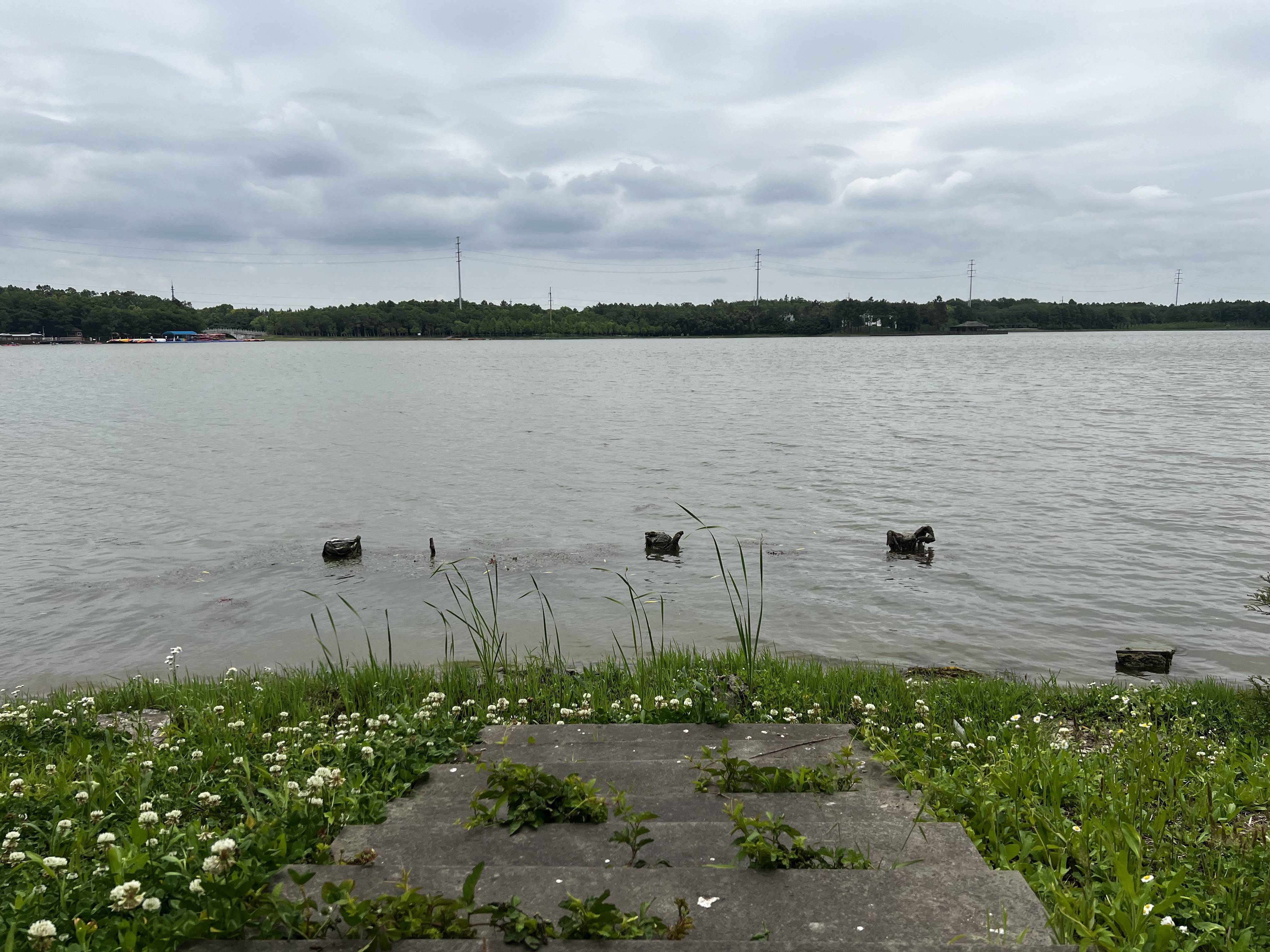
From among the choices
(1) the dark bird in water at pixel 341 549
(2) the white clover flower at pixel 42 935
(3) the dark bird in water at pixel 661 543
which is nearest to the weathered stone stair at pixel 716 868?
(2) the white clover flower at pixel 42 935

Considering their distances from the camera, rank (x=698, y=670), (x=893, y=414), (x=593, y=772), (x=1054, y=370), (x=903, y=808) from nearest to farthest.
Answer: (x=903, y=808)
(x=593, y=772)
(x=698, y=670)
(x=893, y=414)
(x=1054, y=370)

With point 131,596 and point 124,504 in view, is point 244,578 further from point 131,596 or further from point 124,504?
point 124,504

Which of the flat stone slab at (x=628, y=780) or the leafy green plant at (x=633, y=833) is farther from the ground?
the leafy green plant at (x=633, y=833)

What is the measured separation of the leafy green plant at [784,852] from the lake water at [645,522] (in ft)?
20.2

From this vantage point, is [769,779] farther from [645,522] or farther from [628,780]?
[645,522]

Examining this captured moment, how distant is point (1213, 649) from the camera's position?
934 cm

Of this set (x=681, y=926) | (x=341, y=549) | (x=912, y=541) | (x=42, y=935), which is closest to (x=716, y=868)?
(x=681, y=926)

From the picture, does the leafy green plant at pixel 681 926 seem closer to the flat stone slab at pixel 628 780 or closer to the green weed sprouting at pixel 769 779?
the flat stone slab at pixel 628 780

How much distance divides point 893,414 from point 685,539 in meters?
23.5

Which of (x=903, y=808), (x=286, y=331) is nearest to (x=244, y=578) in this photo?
(x=903, y=808)

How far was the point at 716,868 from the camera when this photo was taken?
10.2 feet

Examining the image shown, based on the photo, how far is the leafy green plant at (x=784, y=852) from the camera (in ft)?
10.3

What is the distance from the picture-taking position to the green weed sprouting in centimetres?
402

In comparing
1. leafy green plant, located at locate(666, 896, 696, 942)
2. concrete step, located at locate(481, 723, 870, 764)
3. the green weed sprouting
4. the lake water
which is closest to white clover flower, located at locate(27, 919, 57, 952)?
leafy green plant, located at locate(666, 896, 696, 942)
